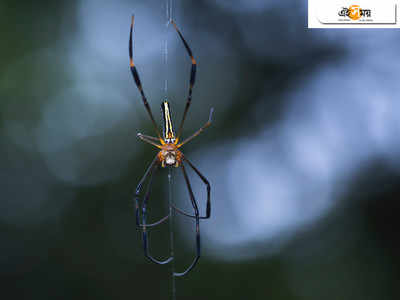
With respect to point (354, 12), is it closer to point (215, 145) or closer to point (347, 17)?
point (347, 17)

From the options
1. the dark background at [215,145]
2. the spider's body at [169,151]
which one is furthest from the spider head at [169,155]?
the dark background at [215,145]

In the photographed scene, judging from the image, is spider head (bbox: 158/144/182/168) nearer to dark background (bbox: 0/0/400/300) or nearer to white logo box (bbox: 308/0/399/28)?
dark background (bbox: 0/0/400/300)

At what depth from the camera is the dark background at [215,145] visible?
143 inches

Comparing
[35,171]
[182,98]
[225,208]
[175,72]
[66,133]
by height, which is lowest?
[225,208]

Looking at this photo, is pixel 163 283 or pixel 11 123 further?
pixel 11 123

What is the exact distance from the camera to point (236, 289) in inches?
138

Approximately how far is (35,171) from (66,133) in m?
0.50

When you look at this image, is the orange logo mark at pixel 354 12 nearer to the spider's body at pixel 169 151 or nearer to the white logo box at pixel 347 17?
the white logo box at pixel 347 17

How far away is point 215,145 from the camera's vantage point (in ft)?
12.5

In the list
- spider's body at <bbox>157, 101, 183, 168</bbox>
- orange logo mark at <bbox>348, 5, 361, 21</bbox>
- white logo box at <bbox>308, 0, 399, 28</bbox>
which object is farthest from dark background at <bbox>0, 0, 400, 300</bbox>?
spider's body at <bbox>157, 101, 183, 168</bbox>

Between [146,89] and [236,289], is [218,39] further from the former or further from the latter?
[236,289]

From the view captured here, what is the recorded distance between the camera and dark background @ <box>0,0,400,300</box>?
11.9 ft

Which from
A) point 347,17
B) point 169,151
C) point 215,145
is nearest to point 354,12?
point 347,17

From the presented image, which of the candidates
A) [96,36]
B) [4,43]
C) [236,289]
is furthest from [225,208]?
[4,43]
